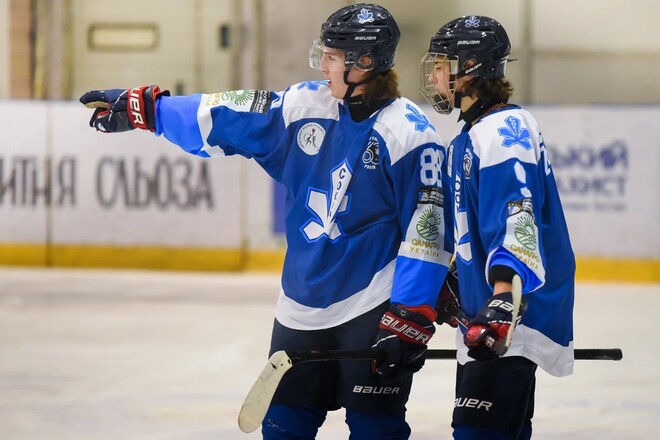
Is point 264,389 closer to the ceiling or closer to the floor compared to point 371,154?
closer to the floor

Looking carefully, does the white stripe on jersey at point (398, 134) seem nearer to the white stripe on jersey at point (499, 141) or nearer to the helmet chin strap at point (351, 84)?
the helmet chin strap at point (351, 84)

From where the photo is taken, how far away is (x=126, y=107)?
3.09m

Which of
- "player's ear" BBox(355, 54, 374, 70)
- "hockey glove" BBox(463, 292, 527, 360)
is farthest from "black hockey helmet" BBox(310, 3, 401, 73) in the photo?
"hockey glove" BBox(463, 292, 527, 360)

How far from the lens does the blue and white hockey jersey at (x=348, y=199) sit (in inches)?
113

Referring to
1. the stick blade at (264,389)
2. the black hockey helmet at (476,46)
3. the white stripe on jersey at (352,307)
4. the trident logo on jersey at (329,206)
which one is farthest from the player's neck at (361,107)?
the stick blade at (264,389)

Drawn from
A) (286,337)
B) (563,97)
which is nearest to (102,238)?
(563,97)

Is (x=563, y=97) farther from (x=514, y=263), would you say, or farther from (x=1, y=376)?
(x=514, y=263)

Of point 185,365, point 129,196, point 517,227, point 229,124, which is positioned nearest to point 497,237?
point 517,227

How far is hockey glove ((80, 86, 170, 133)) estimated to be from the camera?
121 inches

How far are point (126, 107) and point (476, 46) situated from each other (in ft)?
2.95

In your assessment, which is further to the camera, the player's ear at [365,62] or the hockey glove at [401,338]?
the player's ear at [365,62]

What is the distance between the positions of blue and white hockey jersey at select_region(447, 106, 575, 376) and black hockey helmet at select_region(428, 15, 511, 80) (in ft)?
0.38

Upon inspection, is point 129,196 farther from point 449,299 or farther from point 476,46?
point 476,46

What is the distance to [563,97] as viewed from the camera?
327 inches
